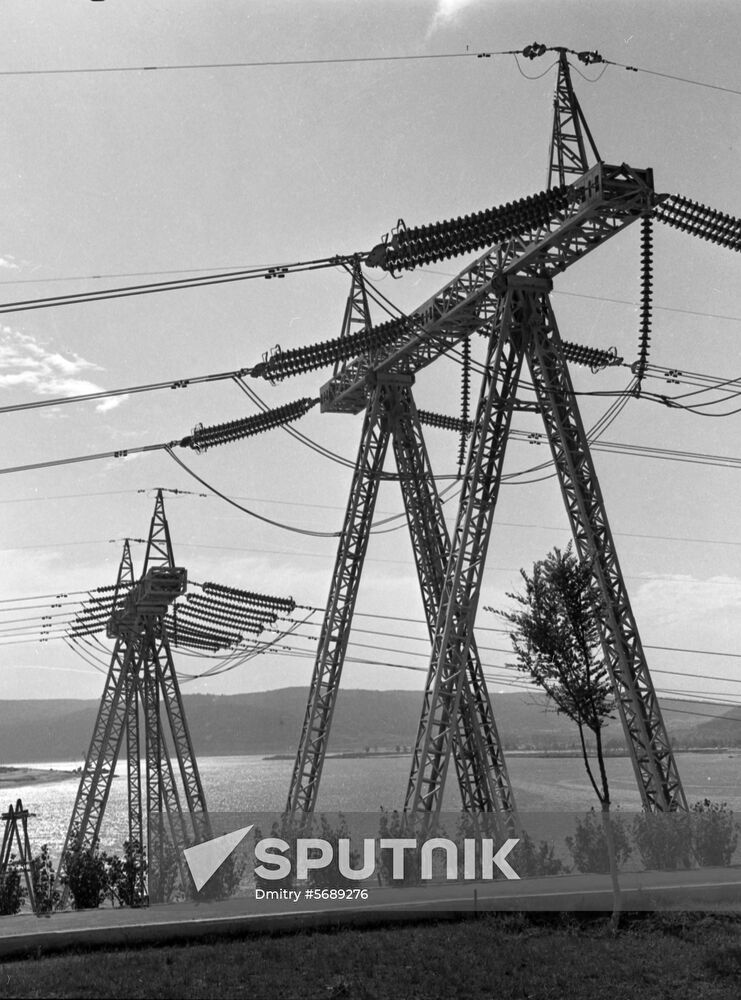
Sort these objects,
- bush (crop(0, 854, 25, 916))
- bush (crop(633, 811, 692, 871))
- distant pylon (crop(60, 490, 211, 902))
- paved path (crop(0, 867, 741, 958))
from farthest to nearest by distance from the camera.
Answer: distant pylon (crop(60, 490, 211, 902)), bush (crop(0, 854, 25, 916)), bush (crop(633, 811, 692, 871)), paved path (crop(0, 867, 741, 958))

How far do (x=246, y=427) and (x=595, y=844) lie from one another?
15096 millimetres

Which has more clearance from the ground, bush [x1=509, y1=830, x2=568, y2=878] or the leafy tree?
the leafy tree

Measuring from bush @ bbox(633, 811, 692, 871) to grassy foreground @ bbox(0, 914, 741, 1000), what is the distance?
2979mm

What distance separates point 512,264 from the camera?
18625mm

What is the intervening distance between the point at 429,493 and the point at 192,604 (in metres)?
15.2

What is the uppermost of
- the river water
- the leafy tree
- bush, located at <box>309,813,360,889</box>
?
the leafy tree

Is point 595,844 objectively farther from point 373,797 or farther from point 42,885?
point 373,797

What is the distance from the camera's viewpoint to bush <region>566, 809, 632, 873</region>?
15.2 meters

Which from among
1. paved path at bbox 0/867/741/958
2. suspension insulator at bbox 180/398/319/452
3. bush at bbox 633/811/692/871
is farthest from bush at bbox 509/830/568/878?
suspension insulator at bbox 180/398/319/452

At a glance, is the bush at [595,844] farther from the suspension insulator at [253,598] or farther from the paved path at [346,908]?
the suspension insulator at [253,598]

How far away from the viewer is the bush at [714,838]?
16312 mm

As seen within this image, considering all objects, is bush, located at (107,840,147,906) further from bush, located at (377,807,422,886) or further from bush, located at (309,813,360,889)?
bush, located at (377,807,422,886)

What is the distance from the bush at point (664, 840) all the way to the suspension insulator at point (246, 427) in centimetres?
1489

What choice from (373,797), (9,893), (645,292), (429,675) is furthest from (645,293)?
(373,797)
